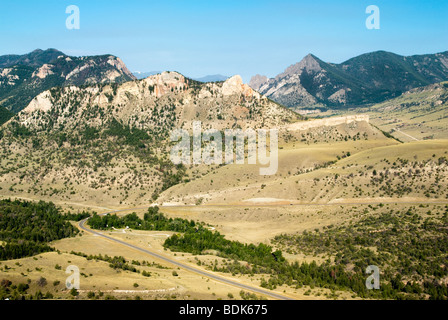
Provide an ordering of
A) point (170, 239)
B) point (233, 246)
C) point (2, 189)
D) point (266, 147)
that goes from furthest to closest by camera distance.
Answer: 1. point (266, 147)
2. point (2, 189)
3. point (170, 239)
4. point (233, 246)

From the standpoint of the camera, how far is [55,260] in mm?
55969

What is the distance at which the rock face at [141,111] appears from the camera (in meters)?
185

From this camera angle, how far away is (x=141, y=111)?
193m

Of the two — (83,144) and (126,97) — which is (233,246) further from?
(126,97)

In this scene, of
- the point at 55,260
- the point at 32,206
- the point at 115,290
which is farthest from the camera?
the point at 32,206

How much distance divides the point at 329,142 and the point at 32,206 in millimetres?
122859

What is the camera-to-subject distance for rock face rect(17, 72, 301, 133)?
185m
